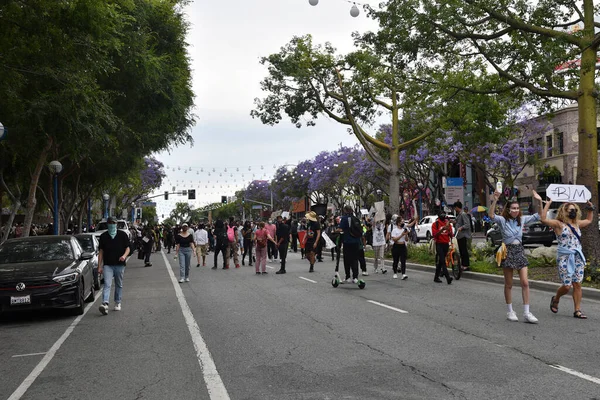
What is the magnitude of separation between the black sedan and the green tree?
366 inches

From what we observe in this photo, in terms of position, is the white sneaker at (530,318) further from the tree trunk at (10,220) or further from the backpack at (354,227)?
the tree trunk at (10,220)

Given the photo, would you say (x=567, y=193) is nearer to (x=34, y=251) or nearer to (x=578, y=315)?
(x=578, y=315)

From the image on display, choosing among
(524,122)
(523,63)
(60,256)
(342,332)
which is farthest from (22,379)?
(524,122)

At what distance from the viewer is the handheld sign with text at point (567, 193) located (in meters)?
11.6

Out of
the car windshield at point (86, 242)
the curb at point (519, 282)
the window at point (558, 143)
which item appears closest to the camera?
the curb at point (519, 282)

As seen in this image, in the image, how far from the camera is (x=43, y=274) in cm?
1128

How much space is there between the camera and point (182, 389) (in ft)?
20.4

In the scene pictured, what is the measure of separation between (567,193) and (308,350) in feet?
21.1

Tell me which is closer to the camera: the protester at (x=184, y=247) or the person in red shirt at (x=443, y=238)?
the person in red shirt at (x=443, y=238)

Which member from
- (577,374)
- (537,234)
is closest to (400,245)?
(577,374)

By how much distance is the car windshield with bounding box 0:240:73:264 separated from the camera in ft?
40.7

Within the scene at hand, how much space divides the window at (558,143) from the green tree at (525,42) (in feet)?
91.7

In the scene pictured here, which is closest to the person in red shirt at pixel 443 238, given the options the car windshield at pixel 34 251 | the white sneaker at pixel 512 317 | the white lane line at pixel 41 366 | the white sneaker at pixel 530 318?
the white sneaker at pixel 512 317

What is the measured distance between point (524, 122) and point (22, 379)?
39069 millimetres
